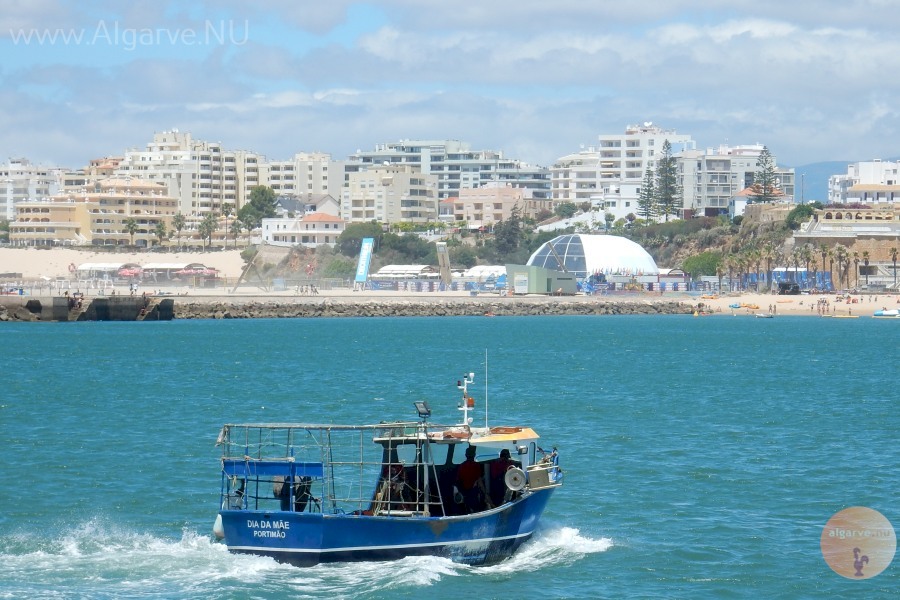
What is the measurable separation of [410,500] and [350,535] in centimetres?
144

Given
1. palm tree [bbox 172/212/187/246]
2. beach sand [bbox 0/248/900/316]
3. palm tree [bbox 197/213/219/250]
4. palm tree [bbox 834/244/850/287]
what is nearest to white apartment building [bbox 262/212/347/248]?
palm tree [bbox 197/213/219/250]

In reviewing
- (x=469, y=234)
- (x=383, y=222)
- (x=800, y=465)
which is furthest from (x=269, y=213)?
(x=800, y=465)

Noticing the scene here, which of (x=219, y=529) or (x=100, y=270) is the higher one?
(x=100, y=270)

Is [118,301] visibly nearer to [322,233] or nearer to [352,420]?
[322,233]

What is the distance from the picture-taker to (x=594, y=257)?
6014 inches

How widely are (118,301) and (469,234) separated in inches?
2972

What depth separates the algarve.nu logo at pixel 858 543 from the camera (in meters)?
24.7

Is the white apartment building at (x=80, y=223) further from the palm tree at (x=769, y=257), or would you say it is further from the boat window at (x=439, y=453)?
the boat window at (x=439, y=453)

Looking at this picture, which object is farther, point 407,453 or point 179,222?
point 179,222

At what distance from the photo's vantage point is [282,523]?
76.8ft

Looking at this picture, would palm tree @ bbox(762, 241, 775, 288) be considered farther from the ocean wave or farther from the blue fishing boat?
the blue fishing boat

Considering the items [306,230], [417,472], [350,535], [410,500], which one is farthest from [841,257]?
[350,535]

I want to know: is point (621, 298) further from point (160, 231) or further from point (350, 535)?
point (350, 535)

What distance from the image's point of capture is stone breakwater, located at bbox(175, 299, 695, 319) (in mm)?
127688
